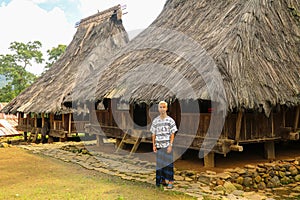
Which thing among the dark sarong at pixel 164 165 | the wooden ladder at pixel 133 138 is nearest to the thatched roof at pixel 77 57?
the wooden ladder at pixel 133 138

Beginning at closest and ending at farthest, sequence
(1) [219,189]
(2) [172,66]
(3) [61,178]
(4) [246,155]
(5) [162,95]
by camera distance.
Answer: (1) [219,189], (3) [61,178], (5) [162,95], (2) [172,66], (4) [246,155]

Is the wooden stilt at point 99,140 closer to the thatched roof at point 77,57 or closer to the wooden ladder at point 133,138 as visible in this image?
the wooden ladder at point 133,138

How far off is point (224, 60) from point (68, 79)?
1112 centimetres

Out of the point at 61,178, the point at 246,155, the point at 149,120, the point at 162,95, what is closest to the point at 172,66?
the point at 162,95

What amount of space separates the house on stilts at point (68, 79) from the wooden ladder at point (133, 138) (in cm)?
519

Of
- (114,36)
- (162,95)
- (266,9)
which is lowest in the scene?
(162,95)

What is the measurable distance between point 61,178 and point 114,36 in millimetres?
12747

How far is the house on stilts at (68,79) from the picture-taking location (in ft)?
54.3

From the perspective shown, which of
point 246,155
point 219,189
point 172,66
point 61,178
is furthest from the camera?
point 246,155

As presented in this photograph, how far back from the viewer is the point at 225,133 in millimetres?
8133

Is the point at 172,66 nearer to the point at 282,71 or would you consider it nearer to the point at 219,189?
the point at 282,71

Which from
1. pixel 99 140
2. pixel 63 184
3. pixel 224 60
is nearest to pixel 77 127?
pixel 99 140

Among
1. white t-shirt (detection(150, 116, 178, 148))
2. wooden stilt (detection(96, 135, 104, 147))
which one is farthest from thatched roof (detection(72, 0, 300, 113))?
wooden stilt (detection(96, 135, 104, 147))

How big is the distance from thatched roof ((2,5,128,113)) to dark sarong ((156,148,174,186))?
10.7 m
